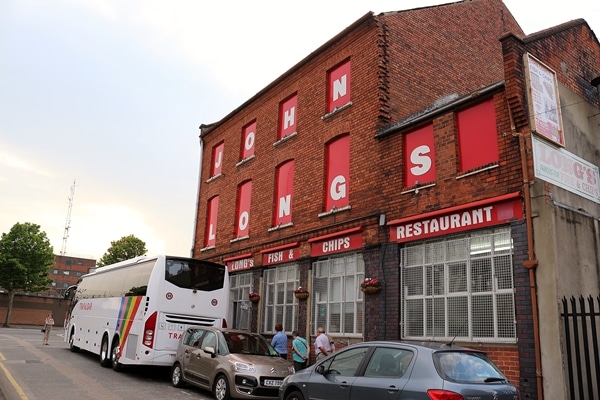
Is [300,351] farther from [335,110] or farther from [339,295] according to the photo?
[335,110]

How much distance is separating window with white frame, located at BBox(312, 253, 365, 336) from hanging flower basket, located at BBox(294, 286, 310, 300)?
243mm

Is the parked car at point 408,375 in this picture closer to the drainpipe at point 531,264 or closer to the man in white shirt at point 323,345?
the drainpipe at point 531,264

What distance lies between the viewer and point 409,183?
12516 millimetres

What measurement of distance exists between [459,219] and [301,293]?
232 inches

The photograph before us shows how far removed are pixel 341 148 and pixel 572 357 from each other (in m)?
8.67

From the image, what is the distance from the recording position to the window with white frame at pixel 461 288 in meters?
9.87

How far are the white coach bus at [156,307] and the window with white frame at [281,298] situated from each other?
217 cm

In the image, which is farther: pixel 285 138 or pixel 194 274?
pixel 285 138

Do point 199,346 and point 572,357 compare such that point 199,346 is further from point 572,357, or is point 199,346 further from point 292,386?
point 572,357

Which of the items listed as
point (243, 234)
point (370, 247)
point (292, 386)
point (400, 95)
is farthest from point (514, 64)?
point (243, 234)

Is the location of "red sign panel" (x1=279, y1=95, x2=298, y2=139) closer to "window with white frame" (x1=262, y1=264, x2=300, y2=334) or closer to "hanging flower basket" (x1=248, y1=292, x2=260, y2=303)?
"window with white frame" (x1=262, y1=264, x2=300, y2=334)

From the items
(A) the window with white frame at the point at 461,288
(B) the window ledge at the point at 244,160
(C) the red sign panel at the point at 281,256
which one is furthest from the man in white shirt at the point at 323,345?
(B) the window ledge at the point at 244,160

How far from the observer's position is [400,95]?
14.7 metres

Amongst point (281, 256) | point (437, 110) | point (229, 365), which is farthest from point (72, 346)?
point (437, 110)
